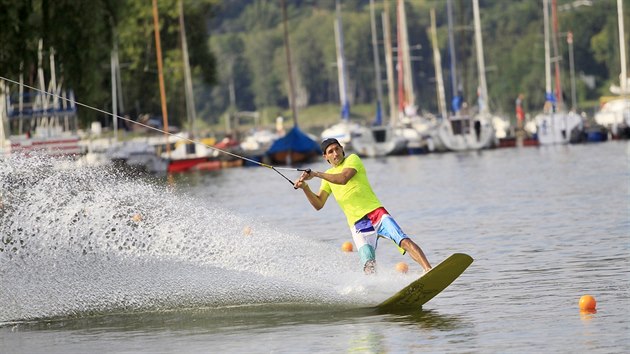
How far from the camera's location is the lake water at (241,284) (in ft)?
45.1

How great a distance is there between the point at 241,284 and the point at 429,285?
2.39 m

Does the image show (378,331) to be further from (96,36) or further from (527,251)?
(96,36)

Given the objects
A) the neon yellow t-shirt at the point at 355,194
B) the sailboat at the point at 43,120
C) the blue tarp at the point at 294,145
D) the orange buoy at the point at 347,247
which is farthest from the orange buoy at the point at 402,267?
the blue tarp at the point at 294,145

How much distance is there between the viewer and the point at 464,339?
1322 cm

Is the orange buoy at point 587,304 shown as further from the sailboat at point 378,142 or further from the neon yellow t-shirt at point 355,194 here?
the sailboat at point 378,142

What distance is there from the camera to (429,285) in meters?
15.2

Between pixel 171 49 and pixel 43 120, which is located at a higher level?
pixel 171 49

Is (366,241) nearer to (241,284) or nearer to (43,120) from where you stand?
(241,284)

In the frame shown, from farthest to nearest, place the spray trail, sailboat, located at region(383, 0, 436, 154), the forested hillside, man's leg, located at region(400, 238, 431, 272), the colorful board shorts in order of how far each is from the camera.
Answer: sailboat, located at region(383, 0, 436, 154), the forested hillside, the spray trail, the colorful board shorts, man's leg, located at region(400, 238, 431, 272)

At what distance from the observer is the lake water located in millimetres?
13750

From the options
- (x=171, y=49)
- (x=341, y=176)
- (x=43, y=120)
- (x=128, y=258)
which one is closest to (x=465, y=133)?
(x=43, y=120)

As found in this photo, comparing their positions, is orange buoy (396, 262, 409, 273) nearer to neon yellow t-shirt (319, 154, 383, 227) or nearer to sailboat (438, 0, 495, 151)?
neon yellow t-shirt (319, 154, 383, 227)

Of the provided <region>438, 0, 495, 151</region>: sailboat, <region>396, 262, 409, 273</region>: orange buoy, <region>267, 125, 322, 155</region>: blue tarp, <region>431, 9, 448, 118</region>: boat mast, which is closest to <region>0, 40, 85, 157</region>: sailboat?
<region>267, 125, 322, 155</region>: blue tarp

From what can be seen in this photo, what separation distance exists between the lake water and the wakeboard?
0.14 metres
